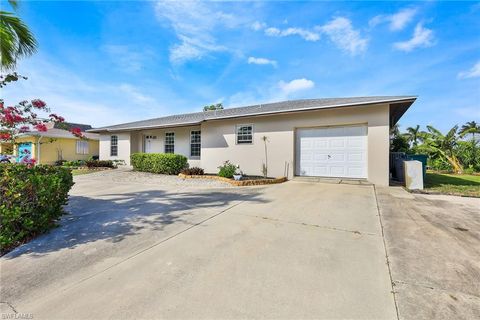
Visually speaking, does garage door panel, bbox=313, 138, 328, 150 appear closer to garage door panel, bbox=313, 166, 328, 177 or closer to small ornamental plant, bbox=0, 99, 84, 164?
garage door panel, bbox=313, 166, 328, 177

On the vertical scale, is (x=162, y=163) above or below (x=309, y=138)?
below

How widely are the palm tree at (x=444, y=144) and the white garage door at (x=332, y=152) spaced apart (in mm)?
12267

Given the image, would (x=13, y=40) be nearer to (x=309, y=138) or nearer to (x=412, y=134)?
(x=309, y=138)

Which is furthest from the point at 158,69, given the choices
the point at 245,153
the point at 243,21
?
the point at 245,153

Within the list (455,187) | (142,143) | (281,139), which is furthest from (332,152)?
(142,143)

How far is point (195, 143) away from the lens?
1408cm

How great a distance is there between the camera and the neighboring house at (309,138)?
339 inches

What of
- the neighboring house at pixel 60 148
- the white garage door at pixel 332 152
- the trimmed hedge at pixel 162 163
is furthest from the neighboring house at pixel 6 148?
the neighboring house at pixel 60 148

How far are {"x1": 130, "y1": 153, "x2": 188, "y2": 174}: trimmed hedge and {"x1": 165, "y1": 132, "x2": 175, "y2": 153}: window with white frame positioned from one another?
2156 mm

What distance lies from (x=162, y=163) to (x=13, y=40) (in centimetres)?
832

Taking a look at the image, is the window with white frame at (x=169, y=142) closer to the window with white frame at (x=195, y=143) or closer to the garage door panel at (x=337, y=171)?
the window with white frame at (x=195, y=143)

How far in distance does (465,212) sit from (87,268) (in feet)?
25.7

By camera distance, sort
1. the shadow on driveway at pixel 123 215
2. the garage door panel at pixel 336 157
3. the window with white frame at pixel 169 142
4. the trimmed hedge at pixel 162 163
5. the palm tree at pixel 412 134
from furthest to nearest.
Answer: the palm tree at pixel 412 134 < the window with white frame at pixel 169 142 < the trimmed hedge at pixel 162 163 < the garage door panel at pixel 336 157 < the shadow on driveway at pixel 123 215

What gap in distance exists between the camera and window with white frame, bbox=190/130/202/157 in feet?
45.9
